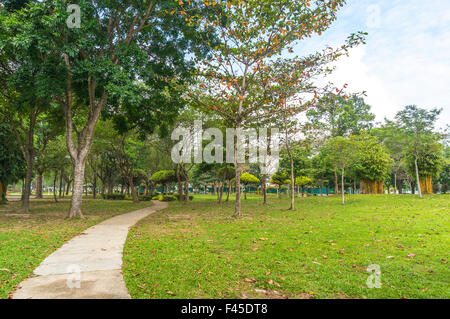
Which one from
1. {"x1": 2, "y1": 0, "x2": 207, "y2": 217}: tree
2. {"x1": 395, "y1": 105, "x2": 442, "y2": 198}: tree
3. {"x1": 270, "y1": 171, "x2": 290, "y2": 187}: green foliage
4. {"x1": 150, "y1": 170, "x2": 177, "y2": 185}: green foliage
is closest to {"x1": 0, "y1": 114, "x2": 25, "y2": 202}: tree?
{"x1": 2, "y1": 0, "x2": 207, "y2": 217}: tree

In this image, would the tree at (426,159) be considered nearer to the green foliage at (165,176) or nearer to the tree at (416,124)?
the tree at (416,124)

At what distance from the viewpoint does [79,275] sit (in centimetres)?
422

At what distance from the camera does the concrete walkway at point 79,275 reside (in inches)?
139

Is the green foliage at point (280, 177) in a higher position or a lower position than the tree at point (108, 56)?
lower

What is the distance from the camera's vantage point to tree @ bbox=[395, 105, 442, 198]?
1769 cm

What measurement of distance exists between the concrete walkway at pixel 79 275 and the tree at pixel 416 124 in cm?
2030

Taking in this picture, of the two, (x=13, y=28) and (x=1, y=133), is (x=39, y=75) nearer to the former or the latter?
(x=13, y=28)

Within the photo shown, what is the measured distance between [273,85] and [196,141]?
422 inches

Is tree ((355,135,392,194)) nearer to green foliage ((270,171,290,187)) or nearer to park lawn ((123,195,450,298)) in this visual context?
green foliage ((270,171,290,187))

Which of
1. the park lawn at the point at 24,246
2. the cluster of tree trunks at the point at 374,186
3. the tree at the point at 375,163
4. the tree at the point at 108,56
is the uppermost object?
the tree at the point at 108,56

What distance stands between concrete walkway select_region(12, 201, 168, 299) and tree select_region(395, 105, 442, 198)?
20.3 m

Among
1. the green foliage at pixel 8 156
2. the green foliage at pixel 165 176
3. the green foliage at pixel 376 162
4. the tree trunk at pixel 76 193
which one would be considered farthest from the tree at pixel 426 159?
the green foliage at pixel 8 156

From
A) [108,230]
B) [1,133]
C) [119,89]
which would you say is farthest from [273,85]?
[1,133]

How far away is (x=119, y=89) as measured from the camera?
9.36 metres
